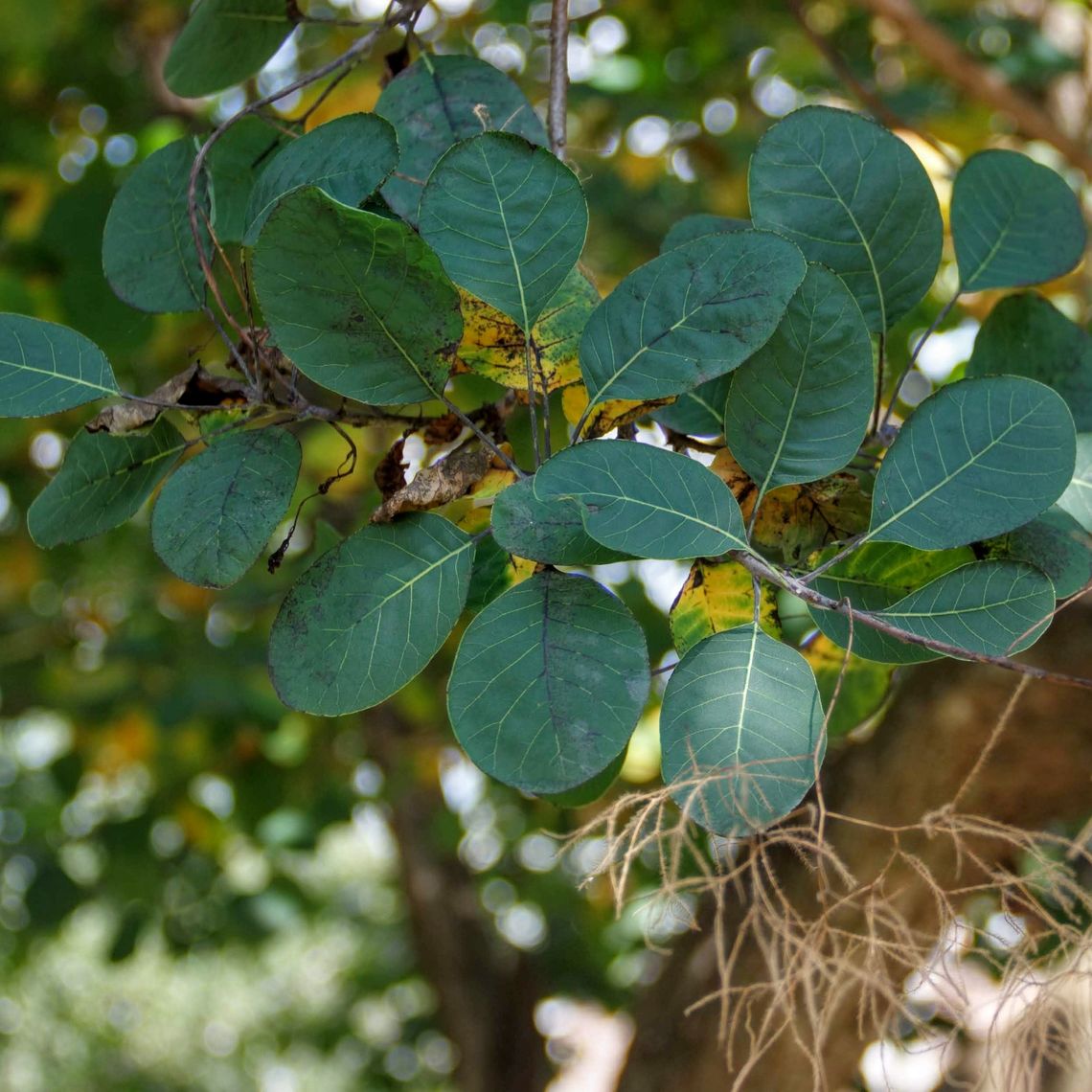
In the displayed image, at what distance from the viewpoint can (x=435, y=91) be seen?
567 mm

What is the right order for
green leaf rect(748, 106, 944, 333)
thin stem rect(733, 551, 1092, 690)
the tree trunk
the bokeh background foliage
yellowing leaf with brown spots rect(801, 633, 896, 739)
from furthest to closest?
the bokeh background foliage < the tree trunk < yellowing leaf with brown spots rect(801, 633, 896, 739) < green leaf rect(748, 106, 944, 333) < thin stem rect(733, 551, 1092, 690)

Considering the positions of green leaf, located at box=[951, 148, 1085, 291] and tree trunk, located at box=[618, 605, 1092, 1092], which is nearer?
green leaf, located at box=[951, 148, 1085, 291]

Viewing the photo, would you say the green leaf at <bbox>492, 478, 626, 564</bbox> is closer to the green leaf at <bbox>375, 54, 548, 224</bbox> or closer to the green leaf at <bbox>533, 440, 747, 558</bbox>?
the green leaf at <bbox>533, 440, 747, 558</bbox>

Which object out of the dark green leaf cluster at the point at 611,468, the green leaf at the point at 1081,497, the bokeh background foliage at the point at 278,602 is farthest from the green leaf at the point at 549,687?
the bokeh background foliage at the point at 278,602

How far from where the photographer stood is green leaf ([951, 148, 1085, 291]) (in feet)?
1.81

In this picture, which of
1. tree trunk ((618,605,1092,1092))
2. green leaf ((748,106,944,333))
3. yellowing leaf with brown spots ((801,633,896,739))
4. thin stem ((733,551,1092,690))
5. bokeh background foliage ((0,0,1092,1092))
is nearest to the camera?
thin stem ((733,551,1092,690))

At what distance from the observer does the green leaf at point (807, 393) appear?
0.41 m

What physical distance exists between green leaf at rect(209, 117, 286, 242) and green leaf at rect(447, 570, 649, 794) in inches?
10.7

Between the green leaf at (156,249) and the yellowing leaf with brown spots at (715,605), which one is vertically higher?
the green leaf at (156,249)

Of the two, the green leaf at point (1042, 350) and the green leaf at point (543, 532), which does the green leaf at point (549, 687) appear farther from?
the green leaf at point (1042, 350)

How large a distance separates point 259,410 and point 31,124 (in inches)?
64.6

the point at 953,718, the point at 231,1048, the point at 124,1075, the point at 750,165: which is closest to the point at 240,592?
the point at 953,718

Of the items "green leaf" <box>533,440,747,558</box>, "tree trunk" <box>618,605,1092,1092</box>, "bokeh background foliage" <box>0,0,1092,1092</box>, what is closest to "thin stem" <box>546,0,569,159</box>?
"green leaf" <box>533,440,747,558</box>

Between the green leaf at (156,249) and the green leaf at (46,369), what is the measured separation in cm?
8
